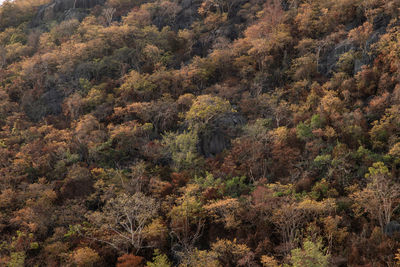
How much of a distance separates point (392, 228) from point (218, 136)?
877 inches

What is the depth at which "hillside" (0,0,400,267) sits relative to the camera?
2430cm

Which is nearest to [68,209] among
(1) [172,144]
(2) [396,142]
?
(1) [172,144]

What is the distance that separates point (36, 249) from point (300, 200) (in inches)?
940

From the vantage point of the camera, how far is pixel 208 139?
4025 cm

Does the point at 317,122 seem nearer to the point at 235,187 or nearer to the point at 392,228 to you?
the point at 235,187

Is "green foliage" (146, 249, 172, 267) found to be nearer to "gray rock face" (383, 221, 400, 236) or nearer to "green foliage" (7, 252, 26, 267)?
"green foliage" (7, 252, 26, 267)

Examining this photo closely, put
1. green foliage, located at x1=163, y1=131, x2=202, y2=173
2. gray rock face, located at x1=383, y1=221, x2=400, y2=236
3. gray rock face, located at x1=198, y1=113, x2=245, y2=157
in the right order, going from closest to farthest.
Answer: gray rock face, located at x1=383, y1=221, x2=400, y2=236, green foliage, located at x1=163, y1=131, x2=202, y2=173, gray rock face, located at x1=198, y1=113, x2=245, y2=157

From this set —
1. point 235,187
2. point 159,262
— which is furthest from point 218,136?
point 159,262

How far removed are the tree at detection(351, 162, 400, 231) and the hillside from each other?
0.51 ft

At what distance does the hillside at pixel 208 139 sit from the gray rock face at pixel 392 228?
10 centimetres

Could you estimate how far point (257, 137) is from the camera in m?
35.9

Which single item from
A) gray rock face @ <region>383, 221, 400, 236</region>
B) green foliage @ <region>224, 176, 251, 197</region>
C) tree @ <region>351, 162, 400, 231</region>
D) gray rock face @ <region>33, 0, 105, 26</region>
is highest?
gray rock face @ <region>33, 0, 105, 26</region>

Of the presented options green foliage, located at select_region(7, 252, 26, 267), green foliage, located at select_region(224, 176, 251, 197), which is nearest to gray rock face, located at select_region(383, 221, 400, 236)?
green foliage, located at select_region(224, 176, 251, 197)

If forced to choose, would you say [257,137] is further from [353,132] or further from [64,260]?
[64,260]
